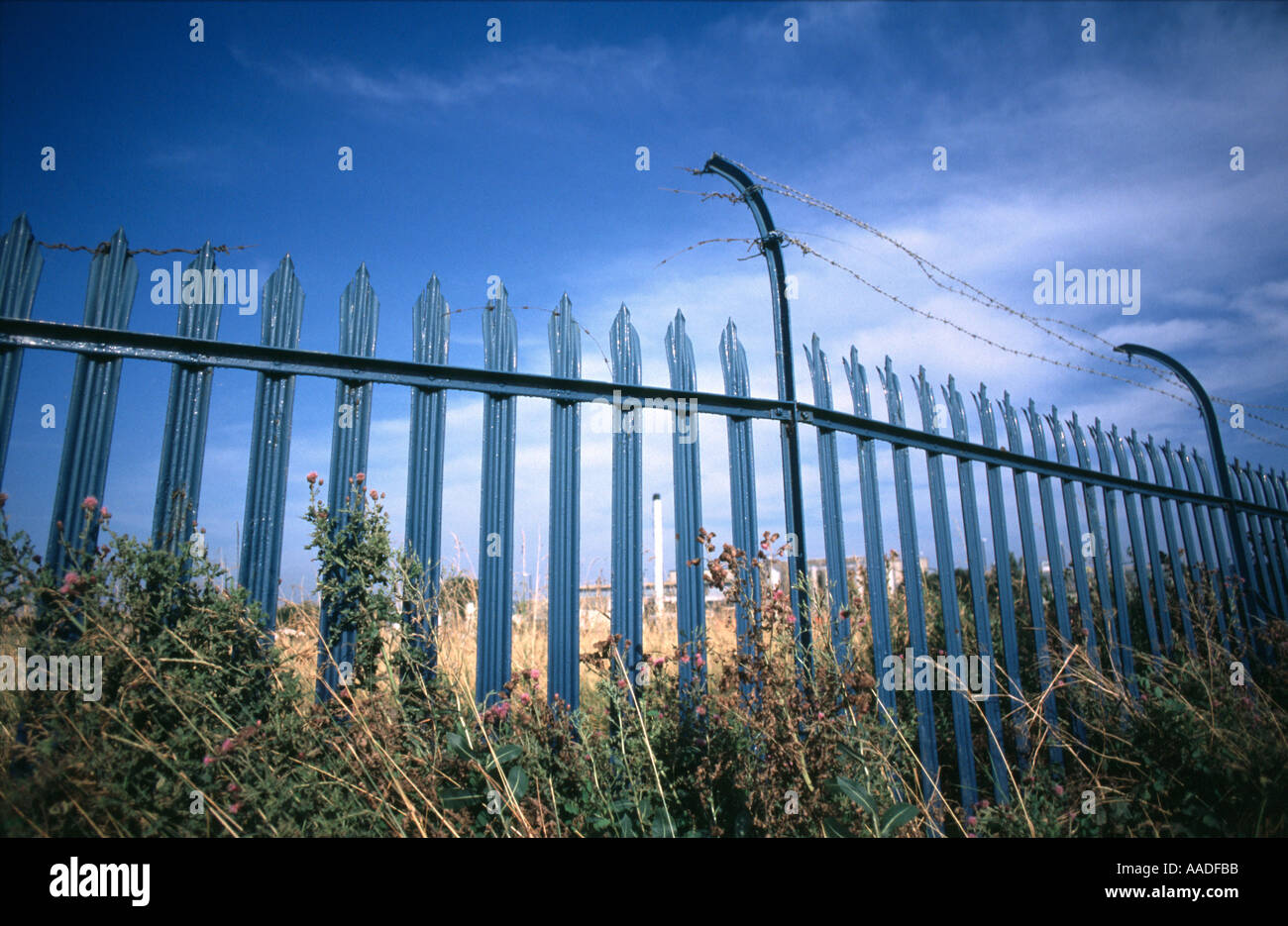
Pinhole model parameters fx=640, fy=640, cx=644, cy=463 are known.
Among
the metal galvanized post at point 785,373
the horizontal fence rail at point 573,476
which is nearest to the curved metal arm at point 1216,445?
the horizontal fence rail at point 573,476

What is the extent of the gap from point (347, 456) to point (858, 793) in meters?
2.07

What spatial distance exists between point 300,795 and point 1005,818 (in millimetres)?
2728

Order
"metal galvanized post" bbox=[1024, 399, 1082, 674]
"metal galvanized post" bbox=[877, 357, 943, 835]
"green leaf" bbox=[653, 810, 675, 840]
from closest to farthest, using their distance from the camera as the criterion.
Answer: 1. "green leaf" bbox=[653, 810, 675, 840]
2. "metal galvanized post" bbox=[877, 357, 943, 835]
3. "metal galvanized post" bbox=[1024, 399, 1082, 674]

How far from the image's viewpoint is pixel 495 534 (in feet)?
7.91

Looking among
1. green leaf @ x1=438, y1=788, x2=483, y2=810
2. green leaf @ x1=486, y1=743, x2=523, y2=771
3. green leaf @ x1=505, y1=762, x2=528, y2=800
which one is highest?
green leaf @ x1=486, y1=743, x2=523, y2=771

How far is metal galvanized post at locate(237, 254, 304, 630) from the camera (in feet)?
6.89

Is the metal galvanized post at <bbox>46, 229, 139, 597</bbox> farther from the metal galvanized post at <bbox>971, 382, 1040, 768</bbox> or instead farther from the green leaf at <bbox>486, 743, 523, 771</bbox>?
the metal galvanized post at <bbox>971, 382, 1040, 768</bbox>

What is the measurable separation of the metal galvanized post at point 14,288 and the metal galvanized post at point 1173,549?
22.9 ft

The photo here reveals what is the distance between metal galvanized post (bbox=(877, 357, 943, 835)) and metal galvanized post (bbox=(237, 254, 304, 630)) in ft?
9.12

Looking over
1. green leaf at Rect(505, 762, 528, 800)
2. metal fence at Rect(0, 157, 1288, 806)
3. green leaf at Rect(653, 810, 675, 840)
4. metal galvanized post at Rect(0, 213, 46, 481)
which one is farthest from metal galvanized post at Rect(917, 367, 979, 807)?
metal galvanized post at Rect(0, 213, 46, 481)

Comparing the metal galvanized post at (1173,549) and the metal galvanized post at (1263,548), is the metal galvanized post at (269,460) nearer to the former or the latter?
the metal galvanized post at (1173,549)
